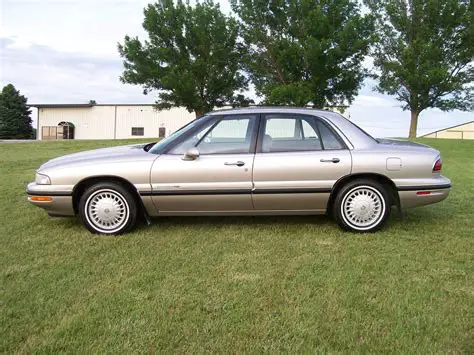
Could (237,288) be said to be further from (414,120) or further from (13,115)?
(13,115)

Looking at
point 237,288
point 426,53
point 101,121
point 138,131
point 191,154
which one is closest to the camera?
point 237,288

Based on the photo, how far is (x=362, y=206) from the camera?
5004mm

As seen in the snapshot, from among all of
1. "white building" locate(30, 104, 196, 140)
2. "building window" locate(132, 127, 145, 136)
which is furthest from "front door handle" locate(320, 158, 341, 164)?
"building window" locate(132, 127, 145, 136)

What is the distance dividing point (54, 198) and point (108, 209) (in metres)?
0.60

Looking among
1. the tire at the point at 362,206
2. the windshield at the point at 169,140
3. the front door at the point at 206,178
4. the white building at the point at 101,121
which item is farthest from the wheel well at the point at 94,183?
the white building at the point at 101,121

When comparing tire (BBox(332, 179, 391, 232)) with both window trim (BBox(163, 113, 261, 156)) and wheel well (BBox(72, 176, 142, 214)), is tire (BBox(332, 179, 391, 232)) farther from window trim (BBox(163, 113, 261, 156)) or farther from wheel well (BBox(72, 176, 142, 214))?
wheel well (BBox(72, 176, 142, 214))

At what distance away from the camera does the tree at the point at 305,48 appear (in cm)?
2428

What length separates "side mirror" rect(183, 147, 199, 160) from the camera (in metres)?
4.83

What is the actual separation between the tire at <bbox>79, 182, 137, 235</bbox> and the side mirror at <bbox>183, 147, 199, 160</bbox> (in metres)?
0.76

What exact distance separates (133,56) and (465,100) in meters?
23.0

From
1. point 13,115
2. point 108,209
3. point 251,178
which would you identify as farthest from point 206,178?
point 13,115

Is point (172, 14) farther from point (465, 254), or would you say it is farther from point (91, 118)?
point (465, 254)

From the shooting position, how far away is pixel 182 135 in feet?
16.8

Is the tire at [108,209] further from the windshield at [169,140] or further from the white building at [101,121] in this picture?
the white building at [101,121]
